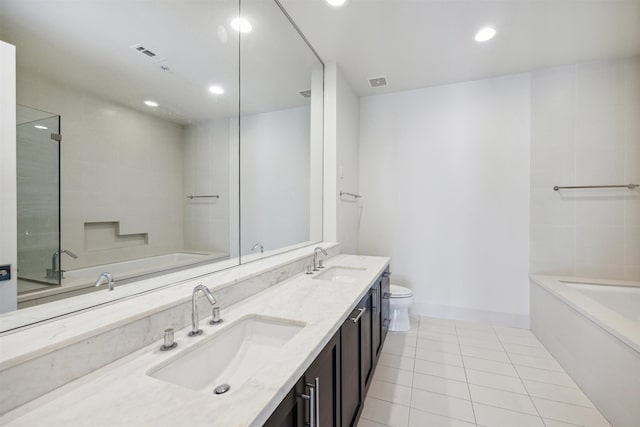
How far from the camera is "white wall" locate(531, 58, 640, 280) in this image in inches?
98.7

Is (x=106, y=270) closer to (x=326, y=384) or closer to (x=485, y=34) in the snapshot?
(x=326, y=384)

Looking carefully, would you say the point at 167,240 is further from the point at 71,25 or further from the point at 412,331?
the point at 412,331

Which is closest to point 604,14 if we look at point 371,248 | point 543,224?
point 543,224

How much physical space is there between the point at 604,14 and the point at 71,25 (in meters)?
3.41

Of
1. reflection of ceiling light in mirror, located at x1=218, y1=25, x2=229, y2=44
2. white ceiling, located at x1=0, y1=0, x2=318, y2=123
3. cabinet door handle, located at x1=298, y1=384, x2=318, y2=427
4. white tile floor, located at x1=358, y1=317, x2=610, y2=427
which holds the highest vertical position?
reflection of ceiling light in mirror, located at x1=218, y1=25, x2=229, y2=44

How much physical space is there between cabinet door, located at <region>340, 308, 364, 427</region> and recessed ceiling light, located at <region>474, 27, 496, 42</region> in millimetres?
2478

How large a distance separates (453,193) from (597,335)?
5.62ft

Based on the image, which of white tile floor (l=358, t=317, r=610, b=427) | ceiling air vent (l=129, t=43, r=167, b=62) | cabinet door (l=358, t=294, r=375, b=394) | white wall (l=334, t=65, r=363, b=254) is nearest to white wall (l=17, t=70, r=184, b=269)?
ceiling air vent (l=129, t=43, r=167, b=62)

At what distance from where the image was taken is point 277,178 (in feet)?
8.93

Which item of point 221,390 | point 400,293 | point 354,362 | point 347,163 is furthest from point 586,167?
point 221,390

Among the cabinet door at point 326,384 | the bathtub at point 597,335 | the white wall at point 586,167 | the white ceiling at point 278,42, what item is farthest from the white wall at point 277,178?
the white wall at point 586,167

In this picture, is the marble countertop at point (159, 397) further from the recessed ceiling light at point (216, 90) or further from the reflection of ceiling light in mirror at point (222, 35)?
the reflection of ceiling light in mirror at point (222, 35)

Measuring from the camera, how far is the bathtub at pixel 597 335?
4.75ft

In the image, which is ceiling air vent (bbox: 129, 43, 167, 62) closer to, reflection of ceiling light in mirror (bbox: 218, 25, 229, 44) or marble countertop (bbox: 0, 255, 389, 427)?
reflection of ceiling light in mirror (bbox: 218, 25, 229, 44)
